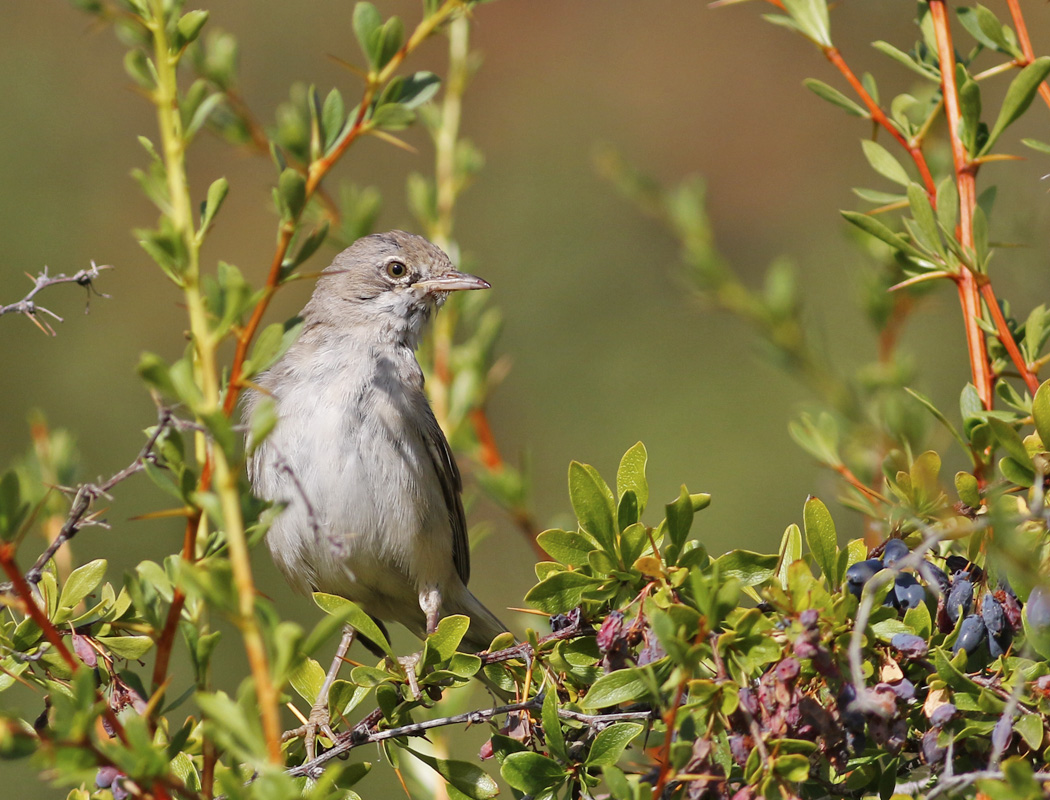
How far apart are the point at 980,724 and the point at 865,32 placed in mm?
10106

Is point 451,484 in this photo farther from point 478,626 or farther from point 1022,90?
point 1022,90

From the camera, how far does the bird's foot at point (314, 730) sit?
2.63 metres

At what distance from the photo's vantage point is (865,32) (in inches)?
412

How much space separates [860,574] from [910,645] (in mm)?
157

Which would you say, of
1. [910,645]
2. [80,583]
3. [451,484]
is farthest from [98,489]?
[451,484]

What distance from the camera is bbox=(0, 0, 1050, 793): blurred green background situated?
8320 millimetres

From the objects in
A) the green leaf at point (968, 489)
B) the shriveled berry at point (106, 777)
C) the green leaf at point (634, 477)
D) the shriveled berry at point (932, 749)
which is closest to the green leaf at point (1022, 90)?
the green leaf at point (968, 489)

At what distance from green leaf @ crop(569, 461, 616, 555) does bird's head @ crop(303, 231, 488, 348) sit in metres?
2.56

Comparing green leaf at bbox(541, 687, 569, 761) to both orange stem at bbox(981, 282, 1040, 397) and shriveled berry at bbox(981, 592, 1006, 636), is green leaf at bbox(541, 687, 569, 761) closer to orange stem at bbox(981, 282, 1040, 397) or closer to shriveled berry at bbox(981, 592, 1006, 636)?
shriveled berry at bbox(981, 592, 1006, 636)

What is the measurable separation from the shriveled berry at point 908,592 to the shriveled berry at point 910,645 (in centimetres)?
9

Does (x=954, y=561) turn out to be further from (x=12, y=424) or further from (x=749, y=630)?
(x=12, y=424)

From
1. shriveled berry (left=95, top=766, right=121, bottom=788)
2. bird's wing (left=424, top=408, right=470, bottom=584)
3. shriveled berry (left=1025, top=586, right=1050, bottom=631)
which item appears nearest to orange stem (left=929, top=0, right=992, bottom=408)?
shriveled berry (left=1025, top=586, right=1050, bottom=631)

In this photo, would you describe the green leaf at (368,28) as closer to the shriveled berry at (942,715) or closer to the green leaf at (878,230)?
the green leaf at (878,230)

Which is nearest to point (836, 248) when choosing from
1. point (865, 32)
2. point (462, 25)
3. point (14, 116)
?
point (865, 32)
